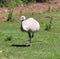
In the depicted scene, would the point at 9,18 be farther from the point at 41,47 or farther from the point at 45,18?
the point at 41,47

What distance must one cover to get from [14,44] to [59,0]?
2102cm

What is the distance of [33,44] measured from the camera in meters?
15.0

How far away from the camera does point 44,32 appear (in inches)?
741

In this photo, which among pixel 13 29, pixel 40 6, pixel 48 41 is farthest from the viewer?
pixel 40 6

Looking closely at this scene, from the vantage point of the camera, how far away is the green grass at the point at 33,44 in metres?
12.4

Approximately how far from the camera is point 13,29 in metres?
20.0

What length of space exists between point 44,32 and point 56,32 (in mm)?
673

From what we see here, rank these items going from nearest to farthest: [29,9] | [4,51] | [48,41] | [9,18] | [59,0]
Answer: [4,51]
[48,41]
[9,18]
[29,9]
[59,0]

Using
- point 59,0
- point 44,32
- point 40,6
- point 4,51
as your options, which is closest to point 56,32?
point 44,32

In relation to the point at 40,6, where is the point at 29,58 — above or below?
above

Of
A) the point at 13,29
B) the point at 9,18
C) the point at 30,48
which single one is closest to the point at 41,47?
the point at 30,48

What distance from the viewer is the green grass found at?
40.8 feet

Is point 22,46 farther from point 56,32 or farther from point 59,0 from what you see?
point 59,0

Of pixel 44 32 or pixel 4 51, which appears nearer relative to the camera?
pixel 4 51
